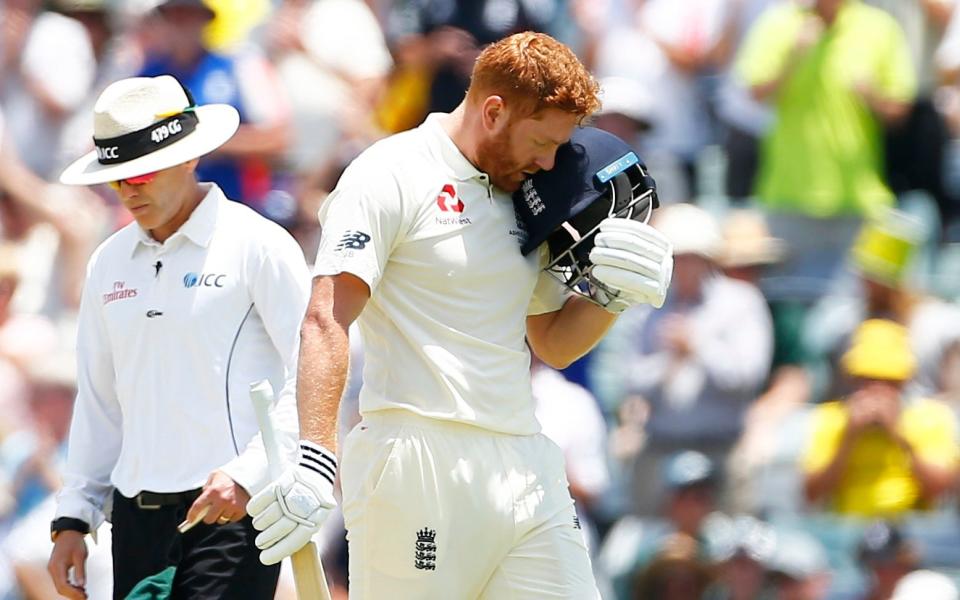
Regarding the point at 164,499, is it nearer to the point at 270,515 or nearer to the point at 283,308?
the point at 283,308

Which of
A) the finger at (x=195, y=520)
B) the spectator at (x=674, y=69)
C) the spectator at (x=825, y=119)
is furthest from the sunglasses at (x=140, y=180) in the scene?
the spectator at (x=674, y=69)

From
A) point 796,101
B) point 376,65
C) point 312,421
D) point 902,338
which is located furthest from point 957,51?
point 312,421

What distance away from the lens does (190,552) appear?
17.4 ft

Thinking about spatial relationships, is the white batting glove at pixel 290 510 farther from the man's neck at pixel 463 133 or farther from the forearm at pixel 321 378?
the man's neck at pixel 463 133

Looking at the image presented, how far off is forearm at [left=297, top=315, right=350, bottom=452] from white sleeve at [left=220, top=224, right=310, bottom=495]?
688 millimetres

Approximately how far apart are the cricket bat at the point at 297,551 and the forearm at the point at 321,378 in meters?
0.09

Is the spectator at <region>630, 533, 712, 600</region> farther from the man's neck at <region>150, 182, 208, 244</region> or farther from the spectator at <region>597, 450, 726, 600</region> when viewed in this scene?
the man's neck at <region>150, 182, 208, 244</region>

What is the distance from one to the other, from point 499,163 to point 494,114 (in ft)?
0.47

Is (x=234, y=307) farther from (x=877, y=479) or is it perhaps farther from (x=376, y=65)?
(x=376, y=65)

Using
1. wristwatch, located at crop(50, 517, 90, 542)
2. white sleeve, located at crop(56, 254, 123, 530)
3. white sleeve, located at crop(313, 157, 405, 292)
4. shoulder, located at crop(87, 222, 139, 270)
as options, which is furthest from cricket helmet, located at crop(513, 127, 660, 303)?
wristwatch, located at crop(50, 517, 90, 542)

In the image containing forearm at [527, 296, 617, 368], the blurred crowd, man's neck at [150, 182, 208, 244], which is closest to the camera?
forearm at [527, 296, 617, 368]

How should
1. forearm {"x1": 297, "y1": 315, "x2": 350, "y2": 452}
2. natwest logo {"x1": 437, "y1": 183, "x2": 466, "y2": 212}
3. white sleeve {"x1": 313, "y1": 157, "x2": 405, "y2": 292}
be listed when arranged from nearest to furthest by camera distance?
forearm {"x1": 297, "y1": 315, "x2": 350, "y2": 452}, white sleeve {"x1": 313, "y1": 157, "x2": 405, "y2": 292}, natwest logo {"x1": 437, "y1": 183, "x2": 466, "y2": 212}

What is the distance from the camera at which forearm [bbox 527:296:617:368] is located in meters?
5.05

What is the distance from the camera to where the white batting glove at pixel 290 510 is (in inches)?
172
